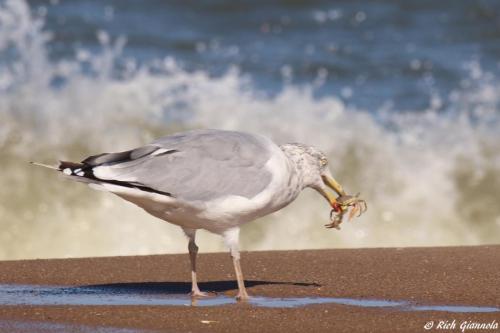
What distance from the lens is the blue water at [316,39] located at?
1502cm

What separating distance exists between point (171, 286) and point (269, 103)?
633cm

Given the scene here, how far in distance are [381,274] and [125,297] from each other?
171 centimetres

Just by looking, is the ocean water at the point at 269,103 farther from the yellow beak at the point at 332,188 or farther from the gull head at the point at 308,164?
the gull head at the point at 308,164

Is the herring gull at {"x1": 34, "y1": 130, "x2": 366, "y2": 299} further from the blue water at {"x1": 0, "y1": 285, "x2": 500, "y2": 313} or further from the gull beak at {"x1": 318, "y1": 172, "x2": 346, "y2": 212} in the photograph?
the gull beak at {"x1": 318, "y1": 172, "x2": 346, "y2": 212}

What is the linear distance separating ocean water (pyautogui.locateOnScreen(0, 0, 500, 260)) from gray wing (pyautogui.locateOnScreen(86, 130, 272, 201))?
13.2 feet

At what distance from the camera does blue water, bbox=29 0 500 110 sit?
15.0 metres

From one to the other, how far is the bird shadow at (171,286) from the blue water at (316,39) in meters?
7.05

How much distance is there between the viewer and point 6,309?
20.0 feet

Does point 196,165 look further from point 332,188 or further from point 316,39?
point 316,39

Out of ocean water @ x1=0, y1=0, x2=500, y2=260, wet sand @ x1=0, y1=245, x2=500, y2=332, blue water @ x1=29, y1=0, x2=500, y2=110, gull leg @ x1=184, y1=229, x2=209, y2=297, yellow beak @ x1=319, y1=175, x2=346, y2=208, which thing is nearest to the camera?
wet sand @ x1=0, y1=245, x2=500, y2=332

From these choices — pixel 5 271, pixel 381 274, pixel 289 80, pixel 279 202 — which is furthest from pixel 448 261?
pixel 289 80

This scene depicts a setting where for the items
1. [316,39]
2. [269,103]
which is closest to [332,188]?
[269,103]

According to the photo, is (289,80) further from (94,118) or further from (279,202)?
(279,202)

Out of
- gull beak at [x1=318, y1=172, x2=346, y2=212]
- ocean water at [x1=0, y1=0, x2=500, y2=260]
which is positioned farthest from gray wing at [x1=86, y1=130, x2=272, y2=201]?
ocean water at [x1=0, y1=0, x2=500, y2=260]
